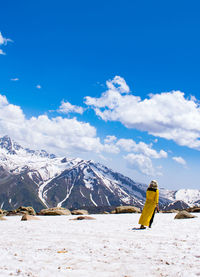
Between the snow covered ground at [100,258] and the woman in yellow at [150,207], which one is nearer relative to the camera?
the snow covered ground at [100,258]

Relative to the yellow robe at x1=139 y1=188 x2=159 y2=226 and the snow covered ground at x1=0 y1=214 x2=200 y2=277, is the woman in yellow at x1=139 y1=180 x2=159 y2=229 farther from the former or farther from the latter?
the snow covered ground at x1=0 y1=214 x2=200 y2=277

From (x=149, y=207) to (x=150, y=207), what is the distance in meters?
0.07

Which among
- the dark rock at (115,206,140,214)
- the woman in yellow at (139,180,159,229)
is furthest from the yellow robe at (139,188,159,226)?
the dark rock at (115,206,140,214)

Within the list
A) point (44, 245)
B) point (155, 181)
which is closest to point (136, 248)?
point (44, 245)

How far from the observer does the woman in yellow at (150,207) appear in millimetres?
17084

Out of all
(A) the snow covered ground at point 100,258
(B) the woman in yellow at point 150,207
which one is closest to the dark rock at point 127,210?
(B) the woman in yellow at point 150,207

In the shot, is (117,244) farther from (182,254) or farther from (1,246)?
(1,246)

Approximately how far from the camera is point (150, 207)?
58.5 feet

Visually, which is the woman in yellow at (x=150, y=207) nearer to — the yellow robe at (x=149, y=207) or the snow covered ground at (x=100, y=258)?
the yellow robe at (x=149, y=207)

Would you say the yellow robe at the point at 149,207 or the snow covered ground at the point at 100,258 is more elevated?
the yellow robe at the point at 149,207

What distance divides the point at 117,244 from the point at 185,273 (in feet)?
14.3

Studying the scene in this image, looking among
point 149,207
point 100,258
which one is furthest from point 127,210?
point 100,258

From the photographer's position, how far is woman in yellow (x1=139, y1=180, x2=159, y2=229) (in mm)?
17084

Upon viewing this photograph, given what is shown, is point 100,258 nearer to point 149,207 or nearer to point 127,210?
point 149,207
